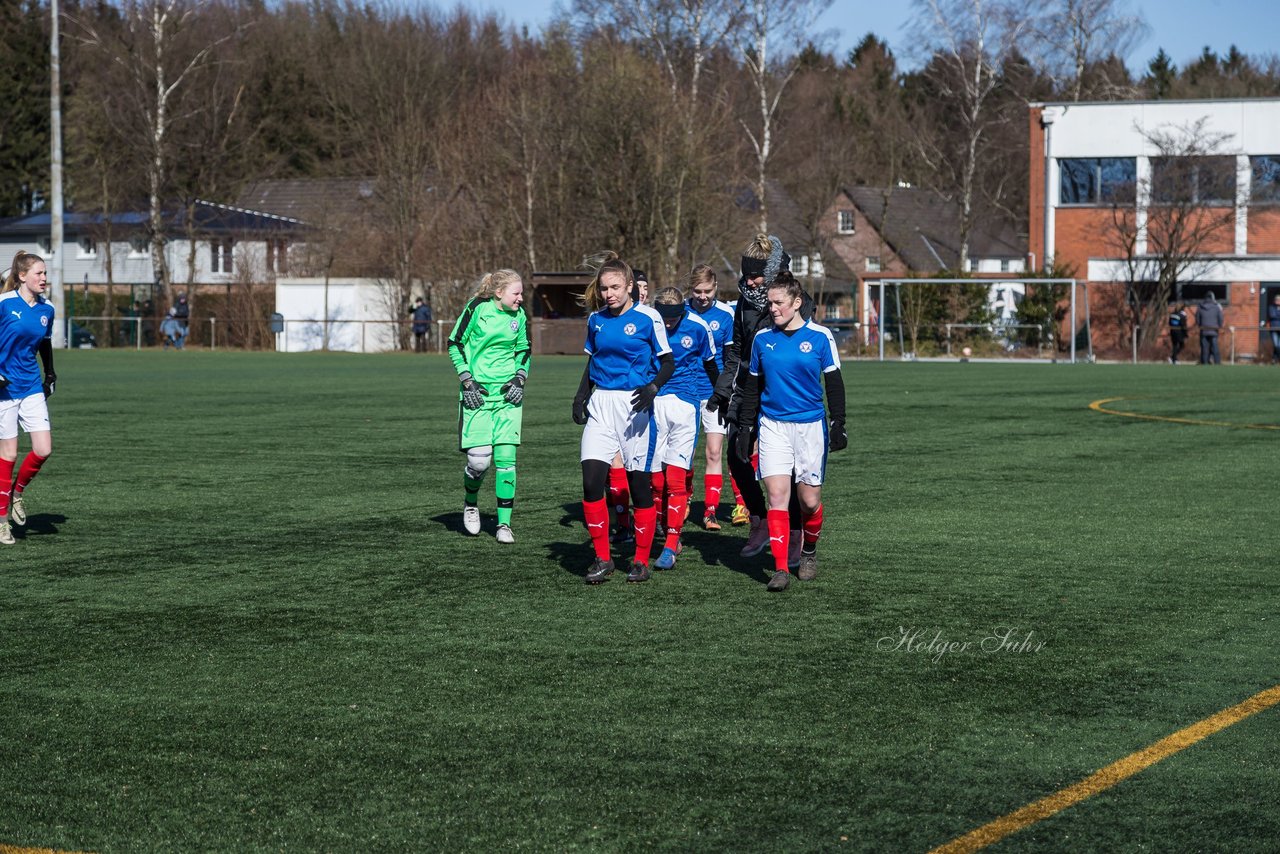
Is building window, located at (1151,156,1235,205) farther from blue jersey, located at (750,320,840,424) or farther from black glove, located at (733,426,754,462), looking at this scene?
blue jersey, located at (750,320,840,424)

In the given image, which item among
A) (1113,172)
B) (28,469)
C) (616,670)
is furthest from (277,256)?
(616,670)

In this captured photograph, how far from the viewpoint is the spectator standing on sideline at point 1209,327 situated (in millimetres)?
42375

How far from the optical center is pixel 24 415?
11.1 m

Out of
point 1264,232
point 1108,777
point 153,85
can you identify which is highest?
point 153,85

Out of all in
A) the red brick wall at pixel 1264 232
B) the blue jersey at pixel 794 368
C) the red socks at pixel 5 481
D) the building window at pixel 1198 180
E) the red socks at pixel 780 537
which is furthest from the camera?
the red brick wall at pixel 1264 232

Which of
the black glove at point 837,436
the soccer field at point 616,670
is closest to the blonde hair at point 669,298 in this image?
the soccer field at point 616,670

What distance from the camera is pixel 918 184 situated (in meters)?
88.3

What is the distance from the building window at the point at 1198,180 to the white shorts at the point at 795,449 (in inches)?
1689

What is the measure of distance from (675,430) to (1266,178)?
149ft

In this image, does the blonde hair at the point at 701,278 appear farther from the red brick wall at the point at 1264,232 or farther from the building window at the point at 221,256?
the building window at the point at 221,256

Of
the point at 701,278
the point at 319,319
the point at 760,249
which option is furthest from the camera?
the point at 319,319

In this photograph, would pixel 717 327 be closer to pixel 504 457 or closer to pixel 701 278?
pixel 701 278

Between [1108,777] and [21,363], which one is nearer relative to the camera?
[1108,777]

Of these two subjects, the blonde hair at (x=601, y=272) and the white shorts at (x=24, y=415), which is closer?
the blonde hair at (x=601, y=272)
